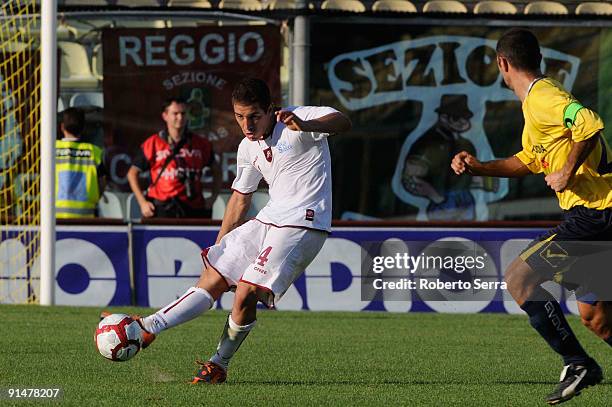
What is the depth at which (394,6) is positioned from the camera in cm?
1641

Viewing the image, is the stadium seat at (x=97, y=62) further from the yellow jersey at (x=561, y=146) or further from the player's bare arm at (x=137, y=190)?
the yellow jersey at (x=561, y=146)

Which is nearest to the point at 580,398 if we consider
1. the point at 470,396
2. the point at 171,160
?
the point at 470,396

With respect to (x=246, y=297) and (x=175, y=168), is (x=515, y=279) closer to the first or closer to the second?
(x=246, y=297)

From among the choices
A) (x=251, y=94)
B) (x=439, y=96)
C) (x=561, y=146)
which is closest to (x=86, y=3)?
(x=439, y=96)

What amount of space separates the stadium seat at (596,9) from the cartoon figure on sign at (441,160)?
177 centimetres

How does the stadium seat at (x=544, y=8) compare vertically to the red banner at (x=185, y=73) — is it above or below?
above

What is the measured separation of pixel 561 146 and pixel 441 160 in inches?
383

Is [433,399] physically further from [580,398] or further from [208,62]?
[208,62]

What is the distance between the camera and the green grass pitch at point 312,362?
726cm

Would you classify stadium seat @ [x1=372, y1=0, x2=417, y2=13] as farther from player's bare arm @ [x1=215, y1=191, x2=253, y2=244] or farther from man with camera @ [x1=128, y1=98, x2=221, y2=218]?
player's bare arm @ [x1=215, y1=191, x2=253, y2=244]

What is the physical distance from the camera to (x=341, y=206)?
17031 mm

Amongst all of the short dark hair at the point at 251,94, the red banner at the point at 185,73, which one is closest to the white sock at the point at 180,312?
the short dark hair at the point at 251,94

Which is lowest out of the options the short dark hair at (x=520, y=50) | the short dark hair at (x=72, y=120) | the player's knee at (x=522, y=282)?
the player's knee at (x=522, y=282)

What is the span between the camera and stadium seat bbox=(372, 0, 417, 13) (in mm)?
16328
